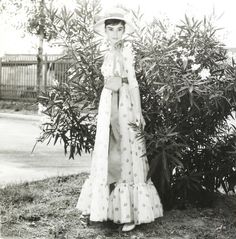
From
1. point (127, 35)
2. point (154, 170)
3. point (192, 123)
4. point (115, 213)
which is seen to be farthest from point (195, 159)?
point (127, 35)

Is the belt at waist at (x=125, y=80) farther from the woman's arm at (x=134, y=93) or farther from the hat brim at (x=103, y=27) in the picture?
the hat brim at (x=103, y=27)

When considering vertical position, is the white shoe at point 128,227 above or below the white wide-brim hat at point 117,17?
below

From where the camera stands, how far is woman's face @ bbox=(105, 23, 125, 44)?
4.63 metres

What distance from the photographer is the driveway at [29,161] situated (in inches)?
287

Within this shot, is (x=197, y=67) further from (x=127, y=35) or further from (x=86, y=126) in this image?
(x=86, y=126)

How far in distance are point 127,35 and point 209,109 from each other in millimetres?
1191

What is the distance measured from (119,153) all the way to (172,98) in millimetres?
713

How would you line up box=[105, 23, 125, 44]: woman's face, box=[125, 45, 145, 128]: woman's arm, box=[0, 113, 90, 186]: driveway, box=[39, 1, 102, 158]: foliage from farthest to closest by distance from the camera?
1. box=[0, 113, 90, 186]: driveway
2. box=[39, 1, 102, 158]: foliage
3. box=[105, 23, 125, 44]: woman's face
4. box=[125, 45, 145, 128]: woman's arm

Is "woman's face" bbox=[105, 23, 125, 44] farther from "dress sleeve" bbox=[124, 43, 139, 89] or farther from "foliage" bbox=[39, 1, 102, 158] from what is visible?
"foliage" bbox=[39, 1, 102, 158]

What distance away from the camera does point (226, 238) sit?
170 inches

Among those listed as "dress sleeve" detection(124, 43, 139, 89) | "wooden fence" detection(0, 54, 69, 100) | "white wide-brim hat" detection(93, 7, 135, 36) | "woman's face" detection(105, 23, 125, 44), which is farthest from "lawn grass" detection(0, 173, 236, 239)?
"wooden fence" detection(0, 54, 69, 100)

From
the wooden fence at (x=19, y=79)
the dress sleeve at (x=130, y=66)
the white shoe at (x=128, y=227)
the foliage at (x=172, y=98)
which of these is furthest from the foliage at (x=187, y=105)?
the wooden fence at (x=19, y=79)

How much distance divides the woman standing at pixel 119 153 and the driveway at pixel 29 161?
1.87 meters

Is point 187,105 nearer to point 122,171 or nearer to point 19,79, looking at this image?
point 122,171
